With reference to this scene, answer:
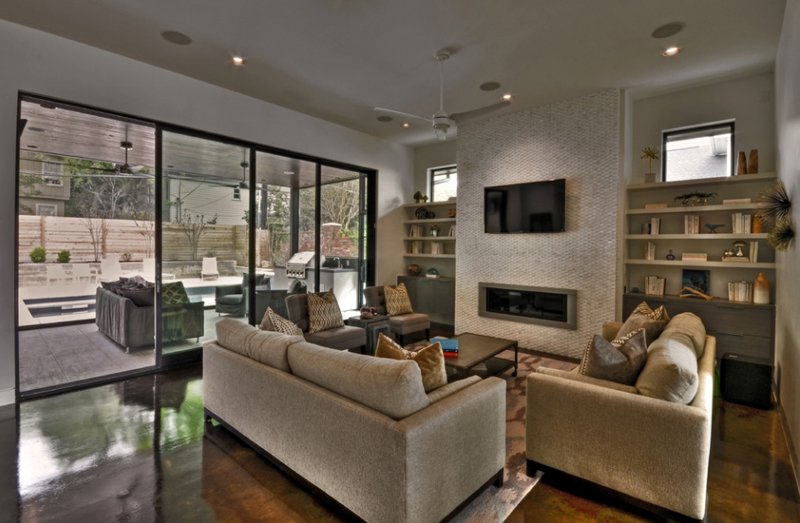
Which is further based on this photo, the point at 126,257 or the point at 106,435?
the point at 126,257

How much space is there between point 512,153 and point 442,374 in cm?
430

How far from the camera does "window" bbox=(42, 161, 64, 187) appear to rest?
6.39 metres

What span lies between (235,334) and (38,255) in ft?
20.3

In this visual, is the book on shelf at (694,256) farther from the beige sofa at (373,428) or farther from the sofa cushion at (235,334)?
the sofa cushion at (235,334)

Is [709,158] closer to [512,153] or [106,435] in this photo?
[512,153]

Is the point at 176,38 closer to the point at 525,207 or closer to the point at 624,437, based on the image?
the point at 525,207

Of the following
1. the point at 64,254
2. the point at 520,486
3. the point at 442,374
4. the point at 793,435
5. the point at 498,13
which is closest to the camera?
the point at 442,374

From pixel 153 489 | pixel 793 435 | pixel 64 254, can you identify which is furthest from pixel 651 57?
pixel 64 254

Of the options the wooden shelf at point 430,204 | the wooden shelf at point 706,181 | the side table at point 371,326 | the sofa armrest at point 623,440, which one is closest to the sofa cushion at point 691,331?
the sofa armrest at point 623,440

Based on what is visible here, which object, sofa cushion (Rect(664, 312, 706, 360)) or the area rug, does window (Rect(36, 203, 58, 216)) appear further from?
sofa cushion (Rect(664, 312, 706, 360))

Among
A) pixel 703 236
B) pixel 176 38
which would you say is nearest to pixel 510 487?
pixel 703 236

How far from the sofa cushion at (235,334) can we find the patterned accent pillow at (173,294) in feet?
6.49

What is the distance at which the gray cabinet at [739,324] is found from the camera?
13.1ft

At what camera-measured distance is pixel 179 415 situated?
3.24 metres
